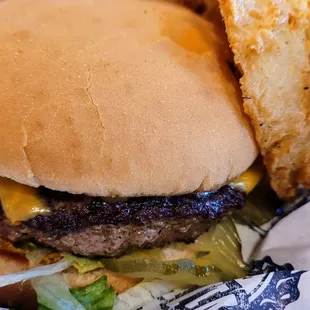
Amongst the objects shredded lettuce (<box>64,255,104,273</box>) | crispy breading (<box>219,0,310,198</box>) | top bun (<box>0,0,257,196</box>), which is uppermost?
crispy breading (<box>219,0,310,198</box>)

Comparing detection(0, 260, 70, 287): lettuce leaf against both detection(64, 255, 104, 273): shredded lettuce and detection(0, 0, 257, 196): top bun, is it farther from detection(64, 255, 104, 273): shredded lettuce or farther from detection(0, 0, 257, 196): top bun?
detection(0, 0, 257, 196): top bun

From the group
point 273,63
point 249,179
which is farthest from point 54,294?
point 273,63

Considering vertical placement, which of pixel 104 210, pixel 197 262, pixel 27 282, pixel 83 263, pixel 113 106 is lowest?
pixel 27 282

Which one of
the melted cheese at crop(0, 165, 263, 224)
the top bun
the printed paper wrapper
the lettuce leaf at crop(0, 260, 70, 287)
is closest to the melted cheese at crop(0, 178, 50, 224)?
the melted cheese at crop(0, 165, 263, 224)

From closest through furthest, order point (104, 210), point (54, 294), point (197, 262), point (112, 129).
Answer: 1. point (112, 129)
2. point (104, 210)
3. point (54, 294)
4. point (197, 262)

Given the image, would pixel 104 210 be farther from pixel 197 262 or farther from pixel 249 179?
pixel 249 179

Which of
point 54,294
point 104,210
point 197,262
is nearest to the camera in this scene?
point 104,210

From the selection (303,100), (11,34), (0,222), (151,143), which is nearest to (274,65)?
(303,100)
